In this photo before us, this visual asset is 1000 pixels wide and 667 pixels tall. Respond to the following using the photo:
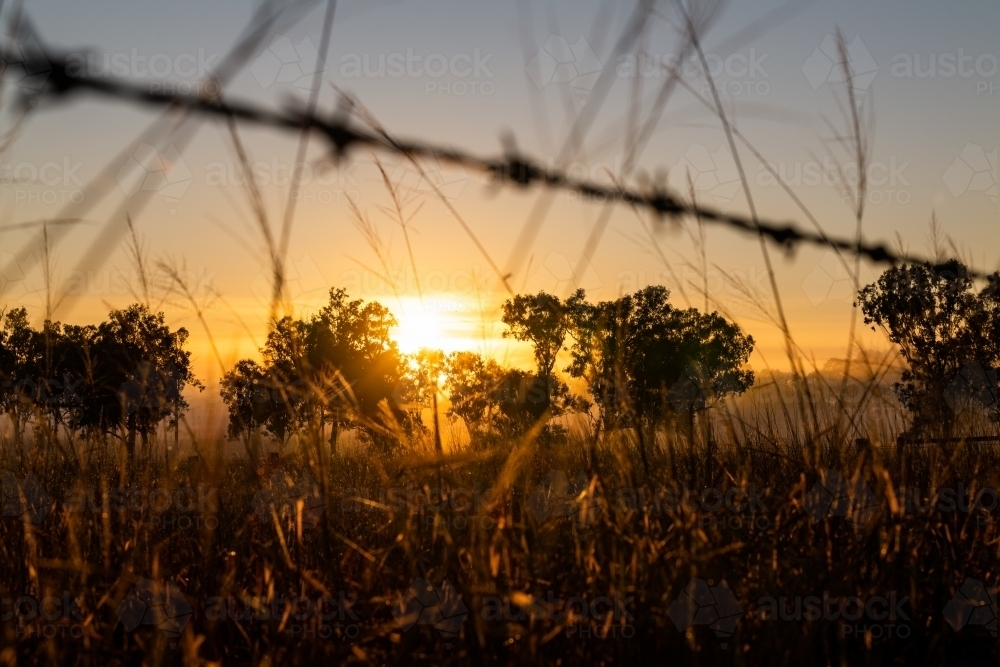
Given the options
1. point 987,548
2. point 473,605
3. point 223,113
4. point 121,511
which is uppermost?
point 223,113

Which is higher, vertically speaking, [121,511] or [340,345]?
[340,345]

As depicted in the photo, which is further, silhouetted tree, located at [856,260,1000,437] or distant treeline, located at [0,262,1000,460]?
silhouetted tree, located at [856,260,1000,437]

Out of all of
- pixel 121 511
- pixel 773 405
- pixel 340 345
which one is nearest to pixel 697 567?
pixel 121 511

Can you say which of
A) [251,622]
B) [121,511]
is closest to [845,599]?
[251,622]

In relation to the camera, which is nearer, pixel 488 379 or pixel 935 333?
pixel 488 379

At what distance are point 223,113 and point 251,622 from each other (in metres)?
1.10

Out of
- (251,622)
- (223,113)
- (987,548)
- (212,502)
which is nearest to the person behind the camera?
(223,113)

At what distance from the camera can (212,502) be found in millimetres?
2775

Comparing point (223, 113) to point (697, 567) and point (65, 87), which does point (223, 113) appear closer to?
point (65, 87)

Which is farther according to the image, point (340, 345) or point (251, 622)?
point (340, 345)

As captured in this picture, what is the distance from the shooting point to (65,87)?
1271mm

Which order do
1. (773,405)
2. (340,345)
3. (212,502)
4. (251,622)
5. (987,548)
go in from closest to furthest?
(251,622) < (987,548) < (212,502) < (773,405) < (340,345)

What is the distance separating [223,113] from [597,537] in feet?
4.08

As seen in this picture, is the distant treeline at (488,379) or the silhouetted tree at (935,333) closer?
the distant treeline at (488,379)
